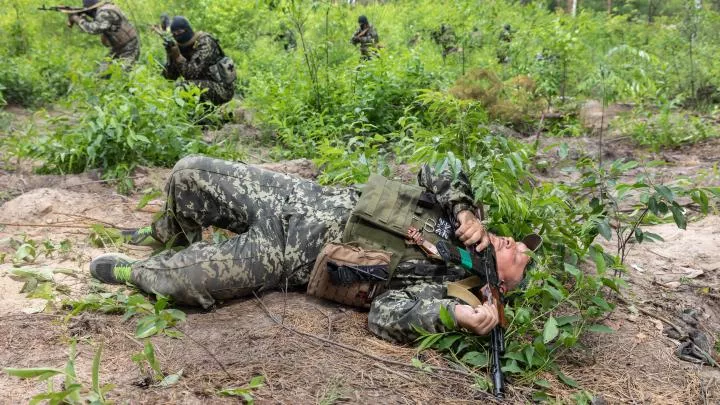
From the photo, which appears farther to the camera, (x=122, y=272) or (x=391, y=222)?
(x=122, y=272)

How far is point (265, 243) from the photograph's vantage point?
289cm

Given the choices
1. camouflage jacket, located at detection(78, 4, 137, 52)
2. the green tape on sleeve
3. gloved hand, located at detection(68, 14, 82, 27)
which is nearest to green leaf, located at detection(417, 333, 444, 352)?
the green tape on sleeve

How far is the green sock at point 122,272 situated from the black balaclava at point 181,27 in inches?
208

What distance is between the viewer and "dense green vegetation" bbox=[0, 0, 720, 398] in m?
2.76

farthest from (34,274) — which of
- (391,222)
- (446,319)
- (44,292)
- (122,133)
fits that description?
(446,319)

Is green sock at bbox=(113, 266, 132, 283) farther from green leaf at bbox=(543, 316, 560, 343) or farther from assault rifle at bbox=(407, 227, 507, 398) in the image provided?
green leaf at bbox=(543, 316, 560, 343)

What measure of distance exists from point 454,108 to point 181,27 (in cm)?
518

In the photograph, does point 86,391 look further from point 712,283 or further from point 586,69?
point 586,69

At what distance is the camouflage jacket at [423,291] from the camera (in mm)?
2590

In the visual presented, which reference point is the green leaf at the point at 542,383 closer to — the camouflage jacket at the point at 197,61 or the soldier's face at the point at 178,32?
the camouflage jacket at the point at 197,61

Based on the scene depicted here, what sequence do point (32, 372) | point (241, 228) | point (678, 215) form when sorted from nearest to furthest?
1. point (32, 372)
2. point (678, 215)
3. point (241, 228)

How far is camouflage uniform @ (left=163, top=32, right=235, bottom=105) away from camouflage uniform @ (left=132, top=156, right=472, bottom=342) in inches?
193

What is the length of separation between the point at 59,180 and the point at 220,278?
2.62 metres

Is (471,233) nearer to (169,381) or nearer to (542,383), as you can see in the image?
(542,383)
